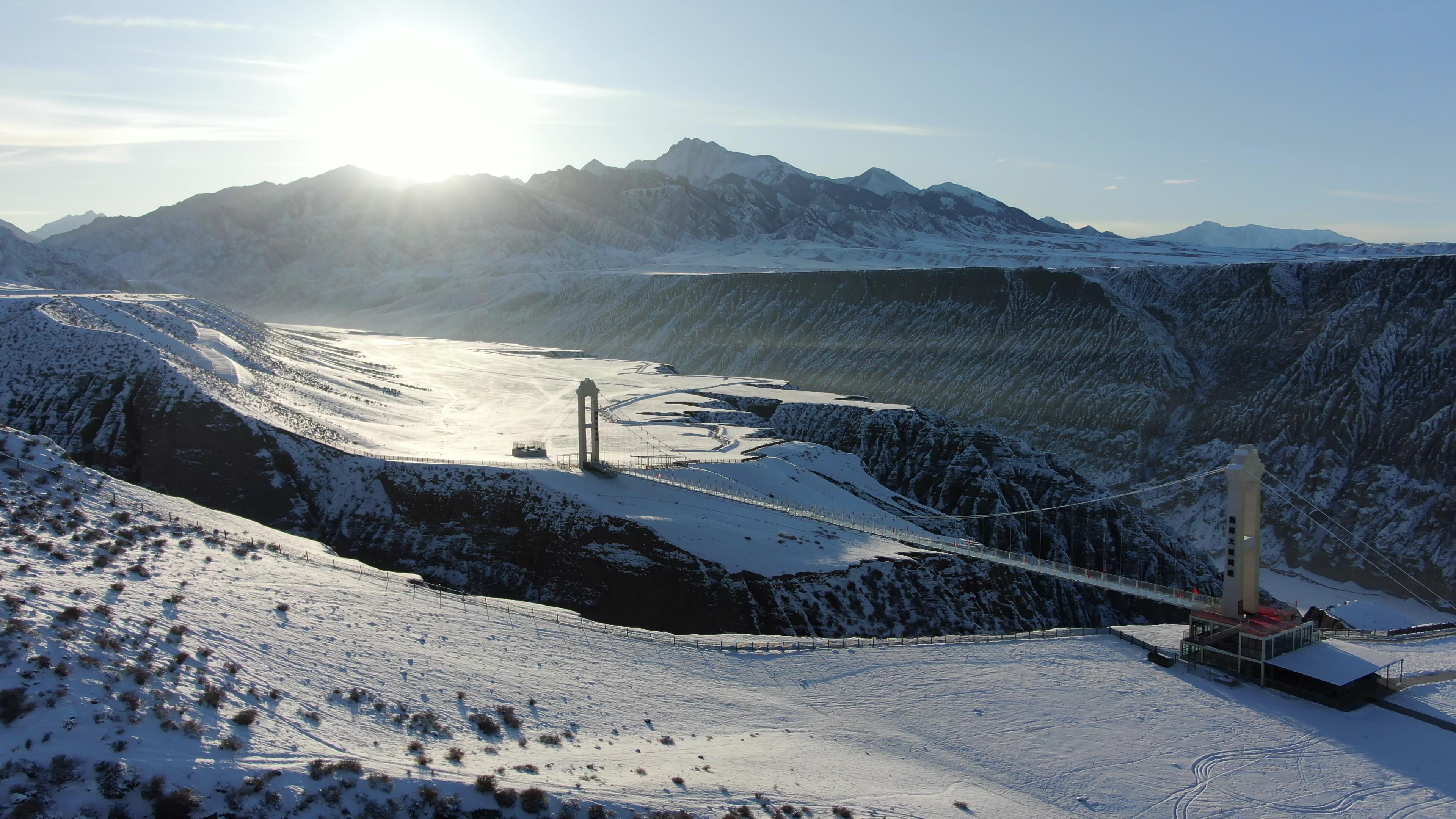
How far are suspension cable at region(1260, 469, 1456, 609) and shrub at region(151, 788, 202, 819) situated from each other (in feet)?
239

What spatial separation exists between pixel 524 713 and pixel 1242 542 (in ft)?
70.7

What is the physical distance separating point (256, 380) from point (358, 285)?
145 m

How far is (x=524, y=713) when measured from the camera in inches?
733

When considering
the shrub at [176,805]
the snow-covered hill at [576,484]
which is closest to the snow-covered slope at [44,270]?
the snow-covered hill at [576,484]

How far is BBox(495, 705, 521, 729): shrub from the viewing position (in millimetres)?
17906

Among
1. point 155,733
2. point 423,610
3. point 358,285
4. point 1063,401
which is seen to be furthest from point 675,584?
point 358,285

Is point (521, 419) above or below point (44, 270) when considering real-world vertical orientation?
below

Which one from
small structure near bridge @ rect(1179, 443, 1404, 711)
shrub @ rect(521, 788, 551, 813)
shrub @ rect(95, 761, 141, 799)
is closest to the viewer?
shrub @ rect(95, 761, 141, 799)

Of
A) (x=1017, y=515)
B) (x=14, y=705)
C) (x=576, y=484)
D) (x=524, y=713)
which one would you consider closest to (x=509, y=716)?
(x=524, y=713)

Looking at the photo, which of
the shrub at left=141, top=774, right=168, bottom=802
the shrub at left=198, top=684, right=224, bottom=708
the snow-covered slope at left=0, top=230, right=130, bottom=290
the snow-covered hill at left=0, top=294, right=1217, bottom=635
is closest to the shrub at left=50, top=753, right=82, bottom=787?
the shrub at left=141, top=774, right=168, bottom=802

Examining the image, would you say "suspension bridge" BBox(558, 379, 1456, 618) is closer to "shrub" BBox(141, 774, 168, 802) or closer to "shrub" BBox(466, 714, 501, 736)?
"shrub" BBox(466, 714, 501, 736)

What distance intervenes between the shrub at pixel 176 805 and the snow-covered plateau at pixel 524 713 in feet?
0.12

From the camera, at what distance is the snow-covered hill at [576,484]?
120 feet

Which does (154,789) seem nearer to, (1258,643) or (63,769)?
(63,769)
